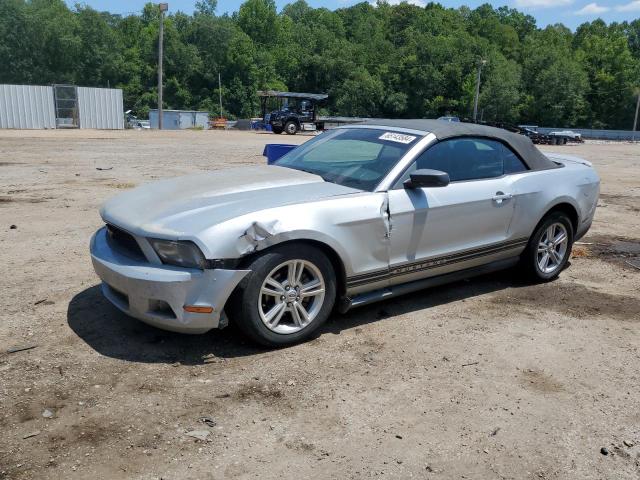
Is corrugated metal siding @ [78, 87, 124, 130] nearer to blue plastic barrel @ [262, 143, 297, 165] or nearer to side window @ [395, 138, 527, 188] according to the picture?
blue plastic barrel @ [262, 143, 297, 165]

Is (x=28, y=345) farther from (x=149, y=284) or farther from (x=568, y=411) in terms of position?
(x=568, y=411)

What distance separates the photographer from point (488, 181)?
4844 millimetres

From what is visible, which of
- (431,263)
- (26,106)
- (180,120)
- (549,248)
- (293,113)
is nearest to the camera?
(431,263)

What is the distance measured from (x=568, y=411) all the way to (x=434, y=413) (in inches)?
30.4

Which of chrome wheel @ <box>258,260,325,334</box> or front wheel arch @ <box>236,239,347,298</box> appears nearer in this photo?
front wheel arch @ <box>236,239,347,298</box>

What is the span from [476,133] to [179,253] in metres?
2.80

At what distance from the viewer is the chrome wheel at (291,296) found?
12.1 ft

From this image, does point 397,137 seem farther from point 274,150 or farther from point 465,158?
point 274,150

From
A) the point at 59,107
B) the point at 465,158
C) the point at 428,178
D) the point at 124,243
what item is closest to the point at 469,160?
the point at 465,158

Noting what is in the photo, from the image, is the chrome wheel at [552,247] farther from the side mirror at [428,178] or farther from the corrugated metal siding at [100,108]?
the corrugated metal siding at [100,108]

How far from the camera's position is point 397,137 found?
466cm

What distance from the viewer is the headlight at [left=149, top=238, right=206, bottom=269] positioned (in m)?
3.45

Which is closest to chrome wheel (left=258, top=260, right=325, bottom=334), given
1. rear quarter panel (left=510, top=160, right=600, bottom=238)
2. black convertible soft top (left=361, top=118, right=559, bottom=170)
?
black convertible soft top (left=361, top=118, right=559, bottom=170)

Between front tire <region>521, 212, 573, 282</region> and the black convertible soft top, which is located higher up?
the black convertible soft top
